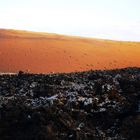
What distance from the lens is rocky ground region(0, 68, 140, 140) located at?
447 inches

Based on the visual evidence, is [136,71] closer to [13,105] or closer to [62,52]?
[13,105]

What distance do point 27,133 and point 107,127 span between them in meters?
1.90

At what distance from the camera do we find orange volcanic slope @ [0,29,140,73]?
35.8 metres

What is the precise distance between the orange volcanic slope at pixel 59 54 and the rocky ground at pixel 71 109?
64.2 feet

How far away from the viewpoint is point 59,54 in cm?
3956

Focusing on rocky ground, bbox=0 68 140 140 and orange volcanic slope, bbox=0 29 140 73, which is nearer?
rocky ground, bbox=0 68 140 140

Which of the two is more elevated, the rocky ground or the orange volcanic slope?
the rocky ground

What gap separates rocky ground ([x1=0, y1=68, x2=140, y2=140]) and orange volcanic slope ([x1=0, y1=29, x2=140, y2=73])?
19.6m

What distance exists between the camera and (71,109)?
12281 mm

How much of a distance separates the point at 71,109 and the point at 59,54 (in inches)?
1077

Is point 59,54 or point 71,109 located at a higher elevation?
point 71,109

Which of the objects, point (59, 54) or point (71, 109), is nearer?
point (71, 109)

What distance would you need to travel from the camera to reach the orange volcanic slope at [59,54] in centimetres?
3575

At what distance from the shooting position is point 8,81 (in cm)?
1623
